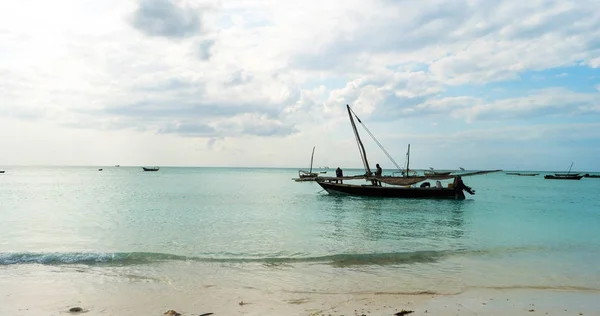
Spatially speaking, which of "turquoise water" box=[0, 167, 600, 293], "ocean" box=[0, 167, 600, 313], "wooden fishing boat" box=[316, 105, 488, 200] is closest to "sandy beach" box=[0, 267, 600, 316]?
"ocean" box=[0, 167, 600, 313]

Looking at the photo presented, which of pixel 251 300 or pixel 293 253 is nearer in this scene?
pixel 251 300

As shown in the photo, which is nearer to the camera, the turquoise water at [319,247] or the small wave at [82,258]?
the turquoise water at [319,247]

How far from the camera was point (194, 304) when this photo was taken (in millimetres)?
7848

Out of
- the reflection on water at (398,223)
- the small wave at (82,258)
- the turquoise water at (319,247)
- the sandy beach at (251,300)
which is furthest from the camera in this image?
the reflection on water at (398,223)

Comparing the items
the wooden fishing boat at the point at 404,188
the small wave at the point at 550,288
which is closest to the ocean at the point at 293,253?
the small wave at the point at 550,288

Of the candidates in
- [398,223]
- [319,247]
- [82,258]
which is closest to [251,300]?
[319,247]

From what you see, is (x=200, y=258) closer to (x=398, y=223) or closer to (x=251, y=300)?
(x=251, y=300)

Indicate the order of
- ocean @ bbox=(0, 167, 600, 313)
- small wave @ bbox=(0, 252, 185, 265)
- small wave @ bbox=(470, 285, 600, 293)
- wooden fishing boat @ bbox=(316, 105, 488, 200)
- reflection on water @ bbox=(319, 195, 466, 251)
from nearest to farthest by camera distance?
small wave @ bbox=(470, 285, 600, 293)
ocean @ bbox=(0, 167, 600, 313)
small wave @ bbox=(0, 252, 185, 265)
reflection on water @ bbox=(319, 195, 466, 251)
wooden fishing boat @ bbox=(316, 105, 488, 200)

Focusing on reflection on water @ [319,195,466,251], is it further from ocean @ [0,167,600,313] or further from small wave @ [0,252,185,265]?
small wave @ [0,252,185,265]

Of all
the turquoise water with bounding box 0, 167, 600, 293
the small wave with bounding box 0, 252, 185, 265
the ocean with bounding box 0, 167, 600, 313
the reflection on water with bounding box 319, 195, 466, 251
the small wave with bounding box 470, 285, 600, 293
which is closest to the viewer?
the small wave with bounding box 470, 285, 600, 293

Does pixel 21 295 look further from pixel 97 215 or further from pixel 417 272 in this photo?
pixel 97 215

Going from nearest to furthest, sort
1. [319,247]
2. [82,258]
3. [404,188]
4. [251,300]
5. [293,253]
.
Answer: [251,300], [82,258], [293,253], [319,247], [404,188]

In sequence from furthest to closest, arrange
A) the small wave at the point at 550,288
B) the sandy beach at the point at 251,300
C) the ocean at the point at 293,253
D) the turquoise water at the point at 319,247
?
the turquoise water at the point at 319,247 < the ocean at the point at 293,253 < the small wave at the point at 550,288 < the sandy beach at the point at 251,300

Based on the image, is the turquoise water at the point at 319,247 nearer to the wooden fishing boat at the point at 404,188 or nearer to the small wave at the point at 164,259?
the small wave at the point at 164,259
